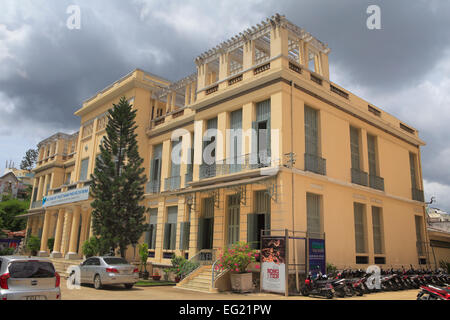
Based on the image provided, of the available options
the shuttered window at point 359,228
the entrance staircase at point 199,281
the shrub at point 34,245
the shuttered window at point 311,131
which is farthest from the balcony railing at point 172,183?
the shrub at point 34,245

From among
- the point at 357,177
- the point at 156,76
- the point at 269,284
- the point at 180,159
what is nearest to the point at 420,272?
the point at 357,177

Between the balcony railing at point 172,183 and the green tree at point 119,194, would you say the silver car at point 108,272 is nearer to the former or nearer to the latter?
the green tree at point 119,194

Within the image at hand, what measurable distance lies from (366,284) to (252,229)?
5.01 m

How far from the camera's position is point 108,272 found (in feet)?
44.9

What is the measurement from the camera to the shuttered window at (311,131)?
1631 cm

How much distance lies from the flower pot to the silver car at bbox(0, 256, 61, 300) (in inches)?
269

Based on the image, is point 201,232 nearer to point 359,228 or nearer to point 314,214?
point 314,214

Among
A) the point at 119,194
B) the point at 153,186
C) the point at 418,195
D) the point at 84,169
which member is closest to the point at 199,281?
the point at 119,194

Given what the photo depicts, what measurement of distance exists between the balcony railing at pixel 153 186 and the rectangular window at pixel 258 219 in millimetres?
9146

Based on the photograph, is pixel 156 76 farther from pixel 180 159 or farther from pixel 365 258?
pixel 365 258

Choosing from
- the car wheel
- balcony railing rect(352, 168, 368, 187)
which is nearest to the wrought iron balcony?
the car wheel

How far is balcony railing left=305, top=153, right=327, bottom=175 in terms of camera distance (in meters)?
15.5

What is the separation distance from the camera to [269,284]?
42.5 feet
